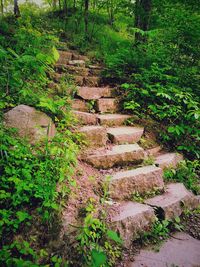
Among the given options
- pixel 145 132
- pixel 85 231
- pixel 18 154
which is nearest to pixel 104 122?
pixel 145 132

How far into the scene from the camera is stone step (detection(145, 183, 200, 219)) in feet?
10.5

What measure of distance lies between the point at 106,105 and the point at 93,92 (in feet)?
1.42

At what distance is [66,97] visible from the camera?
4438 millimetres

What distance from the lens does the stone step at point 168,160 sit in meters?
4.06

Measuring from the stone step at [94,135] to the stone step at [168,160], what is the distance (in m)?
1.04

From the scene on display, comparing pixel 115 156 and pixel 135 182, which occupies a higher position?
pixel 115 156

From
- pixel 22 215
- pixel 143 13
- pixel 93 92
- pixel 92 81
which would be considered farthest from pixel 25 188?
pixel 143 13

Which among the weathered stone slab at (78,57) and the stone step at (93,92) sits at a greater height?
the weathered stone slab at (78,57)

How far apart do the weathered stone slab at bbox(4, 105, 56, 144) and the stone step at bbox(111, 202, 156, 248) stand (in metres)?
1.44

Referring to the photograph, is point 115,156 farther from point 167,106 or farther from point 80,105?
point 167,106

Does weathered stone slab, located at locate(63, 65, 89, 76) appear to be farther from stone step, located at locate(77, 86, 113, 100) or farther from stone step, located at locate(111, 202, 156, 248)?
stone step, located at locate(111, 202, 156, 248)

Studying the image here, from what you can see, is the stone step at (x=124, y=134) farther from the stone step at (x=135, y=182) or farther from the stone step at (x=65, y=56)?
the stone step at (x=65, y=56)

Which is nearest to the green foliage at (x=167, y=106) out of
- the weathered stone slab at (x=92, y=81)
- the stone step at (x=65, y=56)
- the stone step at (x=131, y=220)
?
the weathered stone slab at (x=92, y=81)

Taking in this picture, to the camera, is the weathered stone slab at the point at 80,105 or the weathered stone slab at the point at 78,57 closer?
the weathered stone slab at the point at 80,105
